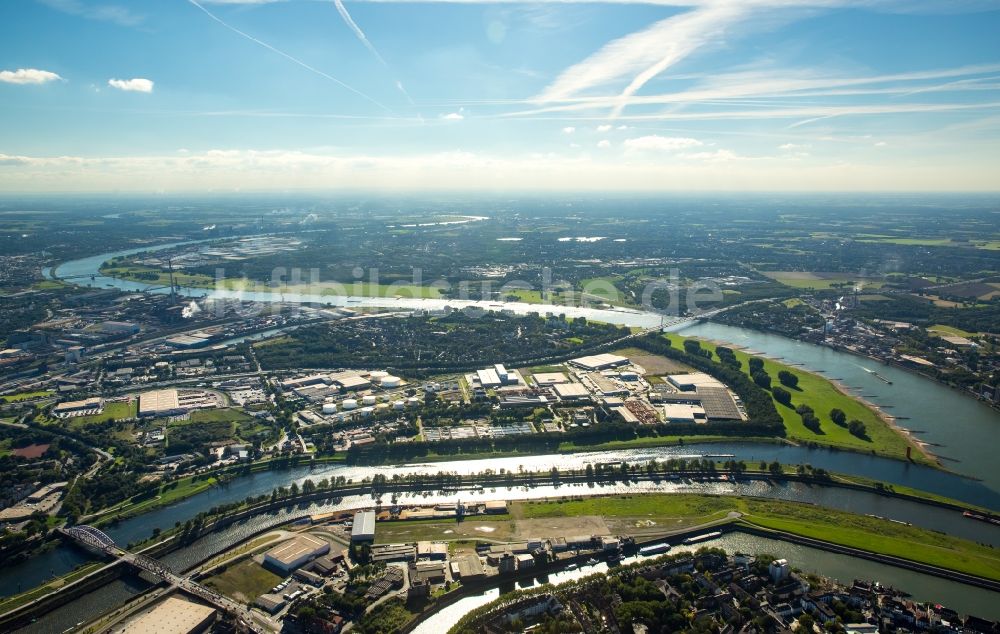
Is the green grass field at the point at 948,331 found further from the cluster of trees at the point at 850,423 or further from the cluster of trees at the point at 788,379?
the cluster of trees at the point at 850,423

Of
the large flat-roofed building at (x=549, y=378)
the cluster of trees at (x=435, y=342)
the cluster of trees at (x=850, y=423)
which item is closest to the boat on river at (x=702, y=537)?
the cluster of trees at (x=850, y=423)

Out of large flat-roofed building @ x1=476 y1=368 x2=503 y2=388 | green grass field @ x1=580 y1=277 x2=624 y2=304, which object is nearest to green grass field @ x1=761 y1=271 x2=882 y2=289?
green grass field @ x1=580 y1=277 x2=624 y2=304

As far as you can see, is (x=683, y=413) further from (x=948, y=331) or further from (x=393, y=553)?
(x=948, y=331)

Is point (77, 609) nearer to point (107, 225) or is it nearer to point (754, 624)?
point (754, 624)

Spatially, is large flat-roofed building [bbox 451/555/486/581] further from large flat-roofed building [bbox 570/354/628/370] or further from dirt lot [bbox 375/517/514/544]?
large flat-roofed building [bbox 570/354/628/370]

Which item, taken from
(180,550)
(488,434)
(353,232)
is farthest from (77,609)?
(353,232)

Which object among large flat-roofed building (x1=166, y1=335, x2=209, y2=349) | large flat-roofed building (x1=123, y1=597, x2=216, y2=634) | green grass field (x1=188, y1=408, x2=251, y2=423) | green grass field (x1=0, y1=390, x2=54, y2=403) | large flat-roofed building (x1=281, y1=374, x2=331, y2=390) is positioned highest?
large flat-roofed building (x1=166, y1=335, x2=209, y2=349)
